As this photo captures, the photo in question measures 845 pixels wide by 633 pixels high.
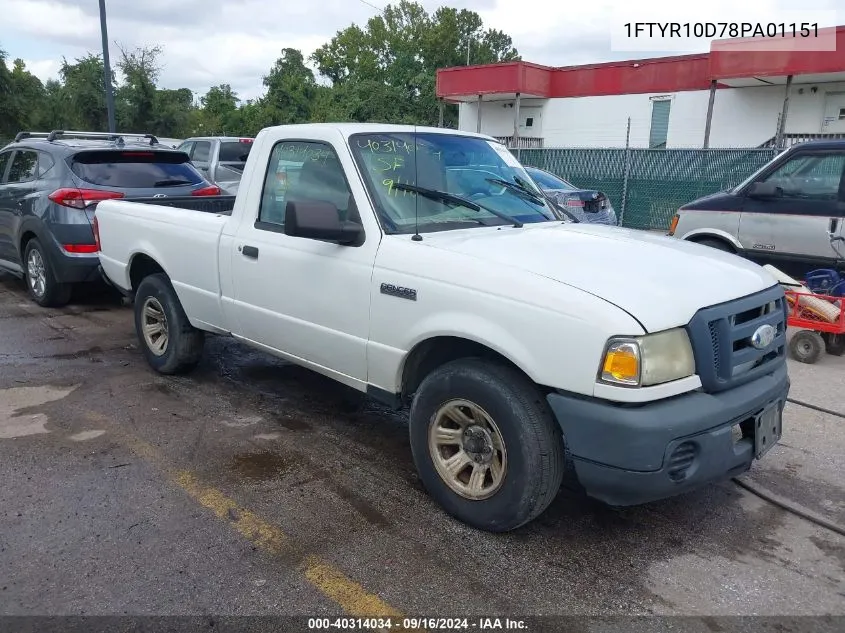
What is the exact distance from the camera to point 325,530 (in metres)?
3.38

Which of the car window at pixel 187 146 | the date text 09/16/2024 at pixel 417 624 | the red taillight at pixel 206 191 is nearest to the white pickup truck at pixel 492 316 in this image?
the date text 09/16/2024 at pixel 417 624

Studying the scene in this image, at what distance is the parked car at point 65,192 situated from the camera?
7.29 m

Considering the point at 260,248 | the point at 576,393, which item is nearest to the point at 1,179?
the point at 260,248

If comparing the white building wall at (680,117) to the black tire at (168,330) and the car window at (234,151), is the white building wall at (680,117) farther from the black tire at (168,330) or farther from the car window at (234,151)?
the black tire at (168,330)

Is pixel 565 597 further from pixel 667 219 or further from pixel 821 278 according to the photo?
pixel 667 219

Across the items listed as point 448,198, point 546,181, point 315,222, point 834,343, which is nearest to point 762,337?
point 448,198

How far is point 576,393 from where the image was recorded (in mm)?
2879

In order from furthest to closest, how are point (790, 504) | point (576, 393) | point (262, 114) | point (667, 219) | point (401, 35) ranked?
point (401, 35), point (262, 114), point (667, 219), point (790, 504), point (576, 393)

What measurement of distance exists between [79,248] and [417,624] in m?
6.13

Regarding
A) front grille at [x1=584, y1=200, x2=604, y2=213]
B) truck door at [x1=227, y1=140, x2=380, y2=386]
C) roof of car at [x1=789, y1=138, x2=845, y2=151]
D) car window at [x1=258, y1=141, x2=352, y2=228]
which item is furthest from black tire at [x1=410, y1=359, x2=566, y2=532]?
front grille at [x1=584, y1=200, x2=604, y2=213]

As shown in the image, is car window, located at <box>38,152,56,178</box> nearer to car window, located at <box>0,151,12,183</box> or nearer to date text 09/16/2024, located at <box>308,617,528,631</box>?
car window, located at <box>0,151,12,183</box>

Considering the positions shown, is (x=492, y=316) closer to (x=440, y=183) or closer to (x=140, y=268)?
(x=440, y=183)

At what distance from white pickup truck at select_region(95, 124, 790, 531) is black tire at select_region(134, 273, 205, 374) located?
604mm

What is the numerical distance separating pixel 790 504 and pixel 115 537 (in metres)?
3.43
